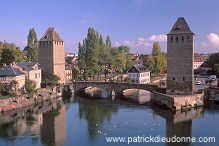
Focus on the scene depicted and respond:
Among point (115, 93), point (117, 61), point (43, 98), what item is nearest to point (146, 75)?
point (117, 61)

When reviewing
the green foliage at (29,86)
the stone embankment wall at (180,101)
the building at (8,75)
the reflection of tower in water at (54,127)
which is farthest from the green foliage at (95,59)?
the stone embankment wall at (180,101)

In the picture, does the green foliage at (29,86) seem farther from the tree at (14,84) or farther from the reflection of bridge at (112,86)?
the reflection of bridge at (112,86)

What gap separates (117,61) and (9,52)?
31.2 meters

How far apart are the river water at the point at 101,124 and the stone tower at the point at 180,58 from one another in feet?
14.3

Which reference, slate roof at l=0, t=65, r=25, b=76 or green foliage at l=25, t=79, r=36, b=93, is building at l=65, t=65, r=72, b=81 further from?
slate roof at l=0, t=65, r=25, b=76

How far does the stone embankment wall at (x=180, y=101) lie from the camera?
1418 inches

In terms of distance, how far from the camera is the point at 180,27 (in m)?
40.7

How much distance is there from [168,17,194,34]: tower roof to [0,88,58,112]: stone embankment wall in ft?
73.0

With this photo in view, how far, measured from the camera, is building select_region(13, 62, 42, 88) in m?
45.7

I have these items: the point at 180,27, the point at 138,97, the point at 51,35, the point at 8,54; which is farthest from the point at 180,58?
the point at 8,54

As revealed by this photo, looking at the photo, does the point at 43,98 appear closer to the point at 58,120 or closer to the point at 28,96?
the point at 28,96

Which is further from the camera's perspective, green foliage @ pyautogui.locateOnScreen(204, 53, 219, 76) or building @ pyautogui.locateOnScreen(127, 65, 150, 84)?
green foliage @ pyautogui.locateOnScreen(204, 53, 219, 76)

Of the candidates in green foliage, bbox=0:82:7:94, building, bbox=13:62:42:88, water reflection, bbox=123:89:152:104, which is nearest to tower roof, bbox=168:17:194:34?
water reflection, bbox=123:89:152:104

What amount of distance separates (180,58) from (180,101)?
739cm
